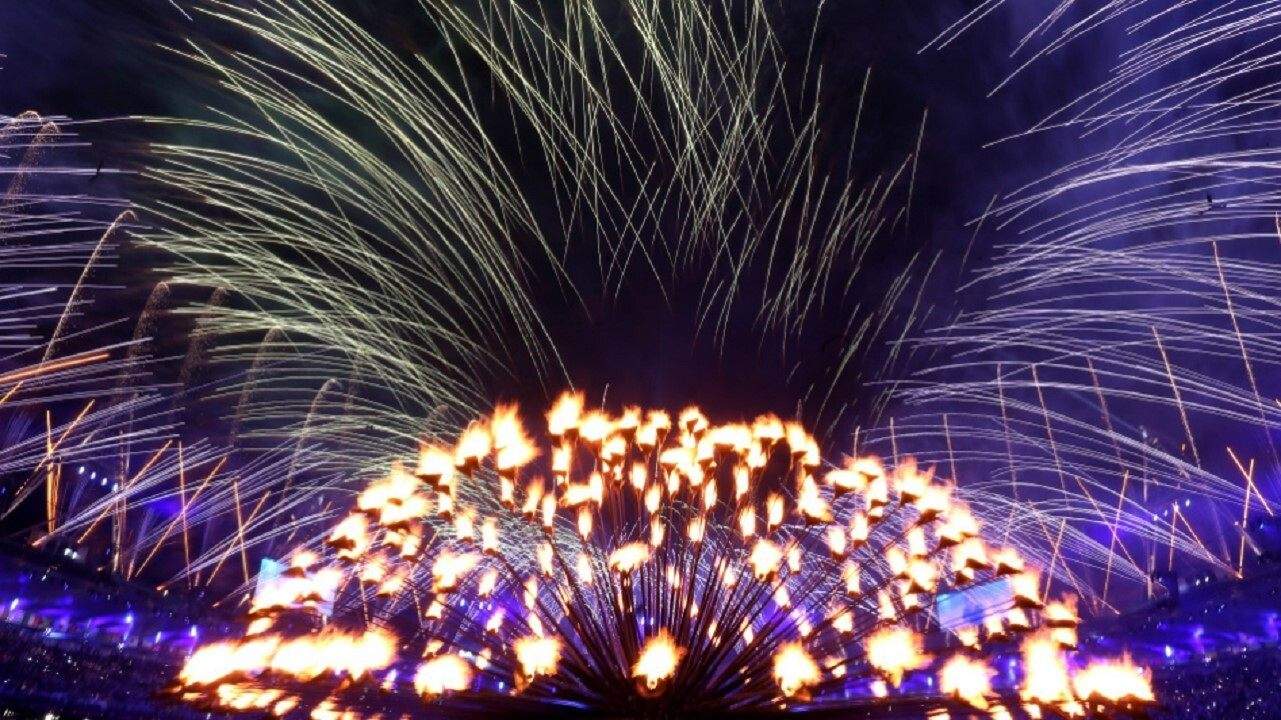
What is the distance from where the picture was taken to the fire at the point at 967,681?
10.2 meters

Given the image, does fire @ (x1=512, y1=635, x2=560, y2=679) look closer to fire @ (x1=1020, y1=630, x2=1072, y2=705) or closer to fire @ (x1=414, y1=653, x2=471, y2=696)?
fire @ (x1=414, y1=653, x2=471, y2=696)

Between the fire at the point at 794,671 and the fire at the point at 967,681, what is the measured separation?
163cm

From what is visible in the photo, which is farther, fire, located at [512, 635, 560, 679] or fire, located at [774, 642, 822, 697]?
fire, located at [512, 635, 560, 679]

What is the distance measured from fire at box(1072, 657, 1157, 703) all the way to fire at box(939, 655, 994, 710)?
1.13 meters

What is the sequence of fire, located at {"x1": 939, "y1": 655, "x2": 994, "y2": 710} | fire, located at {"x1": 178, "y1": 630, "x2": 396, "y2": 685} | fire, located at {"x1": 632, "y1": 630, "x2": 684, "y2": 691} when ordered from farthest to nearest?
fire, located at {"x1": 632, "y1": 630, "x2": 684, "y2": 691}, fire, located at {"x1": 178, "y1": 630, "x2": 396, "y2": 685}, fire, located at {"x1": 939, "y1": 655, "x2": 994, "y2": 710}

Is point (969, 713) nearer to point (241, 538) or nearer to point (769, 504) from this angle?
point (769, 504)

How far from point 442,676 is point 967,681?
6444 mm

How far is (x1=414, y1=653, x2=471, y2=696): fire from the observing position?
34.9 feet

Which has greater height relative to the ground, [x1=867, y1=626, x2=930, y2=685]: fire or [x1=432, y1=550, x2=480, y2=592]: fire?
[x1=432, y1=550, x2=480, y2=592]: fire

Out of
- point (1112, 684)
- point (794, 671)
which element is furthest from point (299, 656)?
point (1112, 684)

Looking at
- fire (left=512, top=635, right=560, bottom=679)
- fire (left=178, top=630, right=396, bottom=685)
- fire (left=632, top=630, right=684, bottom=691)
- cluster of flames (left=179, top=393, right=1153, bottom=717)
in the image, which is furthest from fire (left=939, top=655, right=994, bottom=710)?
fire (left=178, top=630, right=396, bottom=685)

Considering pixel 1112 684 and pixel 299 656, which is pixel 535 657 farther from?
pixel 1112 684

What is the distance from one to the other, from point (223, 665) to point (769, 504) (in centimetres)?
811

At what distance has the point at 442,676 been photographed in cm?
1067
